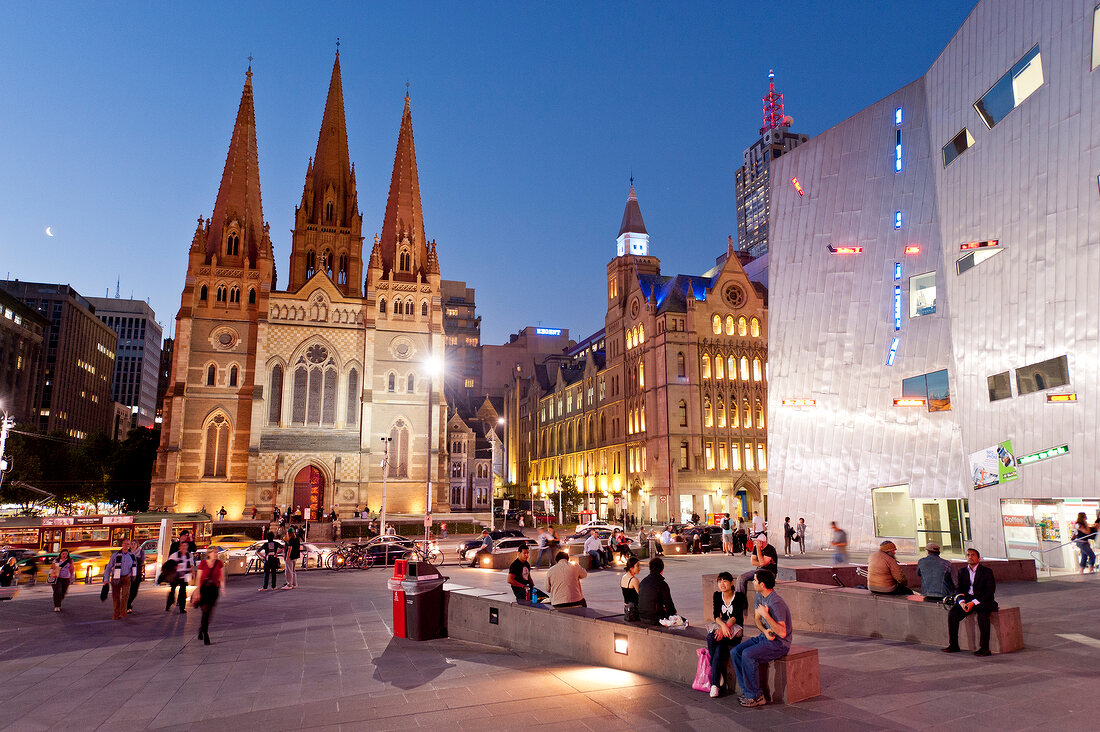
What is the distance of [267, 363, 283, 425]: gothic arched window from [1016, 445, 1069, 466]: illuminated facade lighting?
1968 inches

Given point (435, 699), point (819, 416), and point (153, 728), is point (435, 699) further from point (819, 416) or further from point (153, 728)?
point (819, 416)

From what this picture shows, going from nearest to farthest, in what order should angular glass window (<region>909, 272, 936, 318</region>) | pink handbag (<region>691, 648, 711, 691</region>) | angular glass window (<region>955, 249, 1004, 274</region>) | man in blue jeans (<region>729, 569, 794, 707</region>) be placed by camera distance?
1. man in blue jeans (<region>729, 569, 794, 707</region>)
2. pink handbag (<region>691, 648, 711, 691</region>)
3. angular glass window (<region>955, 249, 1004, 274</region>)
4. angular glass window (<region>909, 272, 936, 318</region>)

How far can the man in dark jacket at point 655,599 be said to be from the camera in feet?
31.8

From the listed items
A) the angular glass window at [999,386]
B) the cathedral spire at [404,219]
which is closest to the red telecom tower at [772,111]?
the cathedral spire at [404,219]

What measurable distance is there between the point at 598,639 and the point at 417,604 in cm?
391

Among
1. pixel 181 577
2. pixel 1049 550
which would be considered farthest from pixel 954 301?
pixel 181 577

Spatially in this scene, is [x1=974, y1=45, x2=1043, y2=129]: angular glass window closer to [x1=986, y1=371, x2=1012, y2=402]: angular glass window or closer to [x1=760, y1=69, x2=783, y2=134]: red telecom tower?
[x1=986, y1=371, x2=1012, y2=402]: angular glass window

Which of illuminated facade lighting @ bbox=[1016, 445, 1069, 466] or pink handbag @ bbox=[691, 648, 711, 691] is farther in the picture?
illuminated facade lighting @ bbox=[1016, 445, 1069, 466]

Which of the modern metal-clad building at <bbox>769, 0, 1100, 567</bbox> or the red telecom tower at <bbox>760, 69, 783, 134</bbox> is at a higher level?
the red telecom tower at <bbox>760, 69, 783, 134</bbox>

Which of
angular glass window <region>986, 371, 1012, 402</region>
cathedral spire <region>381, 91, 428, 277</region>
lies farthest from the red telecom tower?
angular glass window <region>986, 371, 1012, 402</region>

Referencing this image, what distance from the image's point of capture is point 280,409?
56344 mm

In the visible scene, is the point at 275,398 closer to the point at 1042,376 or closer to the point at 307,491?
the point at 307,491

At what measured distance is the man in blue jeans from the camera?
7.93 m

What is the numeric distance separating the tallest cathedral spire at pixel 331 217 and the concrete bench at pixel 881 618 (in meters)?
54.4
